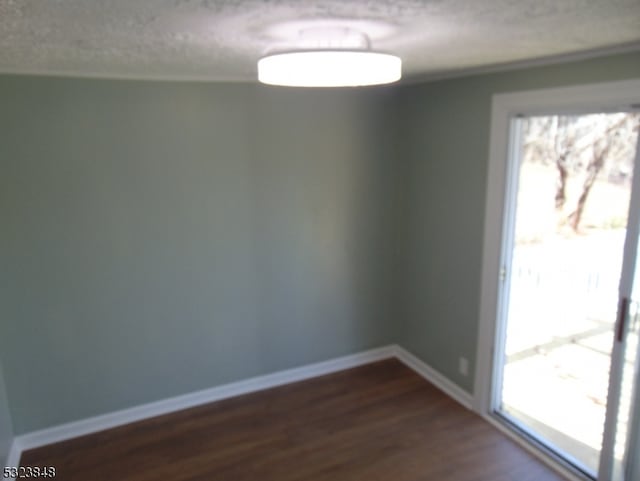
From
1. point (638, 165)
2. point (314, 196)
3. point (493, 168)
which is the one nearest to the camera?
point (638, 165)

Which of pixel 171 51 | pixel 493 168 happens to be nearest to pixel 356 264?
pixel 493 168

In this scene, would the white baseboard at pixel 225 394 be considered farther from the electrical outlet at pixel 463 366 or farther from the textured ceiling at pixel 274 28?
the textured ceiling at pixel 274 28

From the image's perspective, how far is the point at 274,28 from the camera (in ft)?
4.36

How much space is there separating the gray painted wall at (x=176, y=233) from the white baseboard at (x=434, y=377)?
0.54 meters

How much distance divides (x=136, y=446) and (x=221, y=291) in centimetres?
107

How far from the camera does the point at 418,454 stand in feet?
9.07

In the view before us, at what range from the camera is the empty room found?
2.37 m

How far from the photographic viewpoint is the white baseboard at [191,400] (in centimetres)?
290

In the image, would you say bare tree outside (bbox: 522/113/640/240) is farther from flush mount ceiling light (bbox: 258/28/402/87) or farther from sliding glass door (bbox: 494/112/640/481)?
flush mount ceiling light (bbox: 258/28/402/87)

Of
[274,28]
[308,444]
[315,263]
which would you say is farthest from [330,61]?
[308,444]

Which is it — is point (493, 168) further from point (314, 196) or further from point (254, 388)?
point (254, 388)

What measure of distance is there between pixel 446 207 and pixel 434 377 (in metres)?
1.31

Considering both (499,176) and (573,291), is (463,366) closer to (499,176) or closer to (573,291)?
(573,291)

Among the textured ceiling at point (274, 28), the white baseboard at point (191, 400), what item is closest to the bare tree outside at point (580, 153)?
the textured ceiling at point (274, 28)
